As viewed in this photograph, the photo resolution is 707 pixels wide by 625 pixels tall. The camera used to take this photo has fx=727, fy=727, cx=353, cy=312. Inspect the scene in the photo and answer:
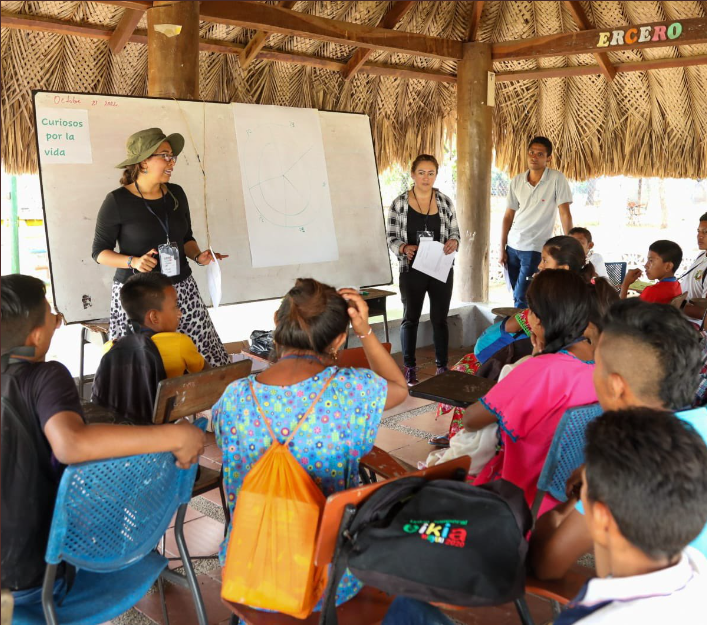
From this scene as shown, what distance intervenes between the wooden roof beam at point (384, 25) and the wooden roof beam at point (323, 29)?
0.21 m

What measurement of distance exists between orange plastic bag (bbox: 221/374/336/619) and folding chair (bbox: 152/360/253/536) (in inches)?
19.7

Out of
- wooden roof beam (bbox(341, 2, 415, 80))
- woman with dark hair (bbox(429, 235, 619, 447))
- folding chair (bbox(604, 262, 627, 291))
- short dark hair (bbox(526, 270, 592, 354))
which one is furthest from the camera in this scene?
folding chair (bbox(604, 262, 627, 291))

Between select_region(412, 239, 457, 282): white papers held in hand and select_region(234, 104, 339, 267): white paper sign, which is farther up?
select_region(234, 104, 339, 267): white paper sign

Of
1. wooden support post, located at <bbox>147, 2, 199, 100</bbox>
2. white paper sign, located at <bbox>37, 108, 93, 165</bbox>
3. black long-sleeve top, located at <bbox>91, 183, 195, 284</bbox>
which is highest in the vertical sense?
wooden support post, located at <bbox>147, 2, 199, 100</bbox>

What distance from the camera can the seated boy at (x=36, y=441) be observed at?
1.54m

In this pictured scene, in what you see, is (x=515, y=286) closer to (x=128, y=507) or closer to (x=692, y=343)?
(x=692, y=343)

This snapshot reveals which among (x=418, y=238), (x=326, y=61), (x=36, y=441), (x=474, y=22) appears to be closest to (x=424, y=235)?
(x=418, y=238)

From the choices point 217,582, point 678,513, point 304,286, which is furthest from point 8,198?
point 678,513

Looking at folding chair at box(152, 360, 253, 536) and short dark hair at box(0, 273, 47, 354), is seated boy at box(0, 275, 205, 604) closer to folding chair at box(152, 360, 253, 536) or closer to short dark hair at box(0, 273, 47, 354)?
short dark hair at box(0, 273, 47, 354)

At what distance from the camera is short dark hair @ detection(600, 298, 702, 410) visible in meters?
1.71

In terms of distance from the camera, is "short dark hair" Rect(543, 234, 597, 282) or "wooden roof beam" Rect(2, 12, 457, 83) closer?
"short dark hair" Rect(543, 234, 597, 282)

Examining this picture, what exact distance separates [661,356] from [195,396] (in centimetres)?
133

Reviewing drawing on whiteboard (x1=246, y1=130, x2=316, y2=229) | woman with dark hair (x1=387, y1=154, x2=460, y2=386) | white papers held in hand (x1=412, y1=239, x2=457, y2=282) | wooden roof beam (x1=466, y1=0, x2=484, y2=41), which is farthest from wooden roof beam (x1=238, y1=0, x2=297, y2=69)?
white papers held in hand (x1=412, y1=239, x2=457, y2=282)

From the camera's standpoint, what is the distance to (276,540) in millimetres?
1566
